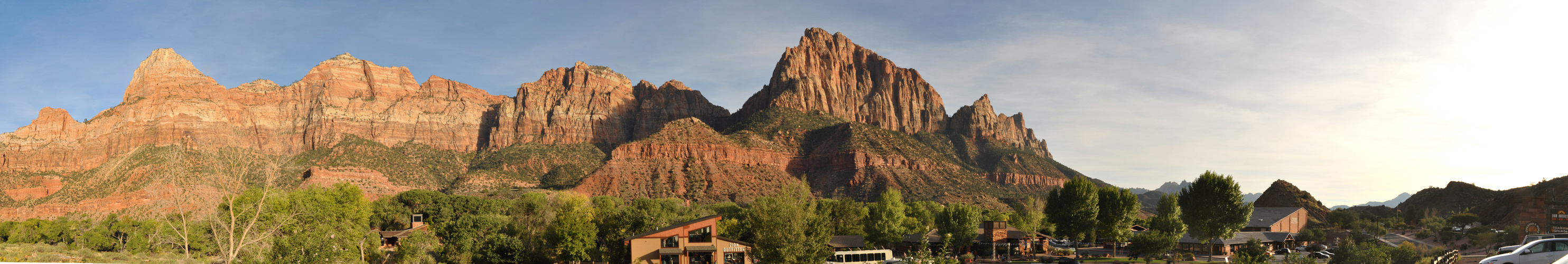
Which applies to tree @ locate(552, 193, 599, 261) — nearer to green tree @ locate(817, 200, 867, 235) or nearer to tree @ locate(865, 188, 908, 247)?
green tree @ locate(817, 200, 867, 235)

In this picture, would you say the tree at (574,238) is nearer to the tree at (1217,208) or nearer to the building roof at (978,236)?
the building roof at (978,236)

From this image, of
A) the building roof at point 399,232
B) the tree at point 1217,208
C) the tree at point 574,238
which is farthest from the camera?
the building roof at point 399,232

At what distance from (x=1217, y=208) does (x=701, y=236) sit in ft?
124

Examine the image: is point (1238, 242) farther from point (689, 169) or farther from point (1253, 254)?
point (689, 169)

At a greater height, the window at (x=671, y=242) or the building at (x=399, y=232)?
the window at (x=671, y=242)

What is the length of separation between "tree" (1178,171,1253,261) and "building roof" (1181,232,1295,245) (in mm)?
3822

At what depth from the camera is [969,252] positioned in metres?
57.7

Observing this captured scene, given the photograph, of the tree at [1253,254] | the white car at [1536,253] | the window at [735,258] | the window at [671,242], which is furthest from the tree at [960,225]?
the white car at [1536,253]

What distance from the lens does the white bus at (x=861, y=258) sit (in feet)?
162

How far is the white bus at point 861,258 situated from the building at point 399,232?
4420 cm

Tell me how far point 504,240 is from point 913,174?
113 meters

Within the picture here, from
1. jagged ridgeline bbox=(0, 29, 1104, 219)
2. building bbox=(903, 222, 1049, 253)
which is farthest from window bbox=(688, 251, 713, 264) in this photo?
jagged ridgeline bbox=(0, 29, 1104, 219)

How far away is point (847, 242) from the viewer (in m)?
63.2

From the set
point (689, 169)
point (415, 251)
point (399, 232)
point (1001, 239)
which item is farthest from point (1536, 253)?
point (689, 169)
